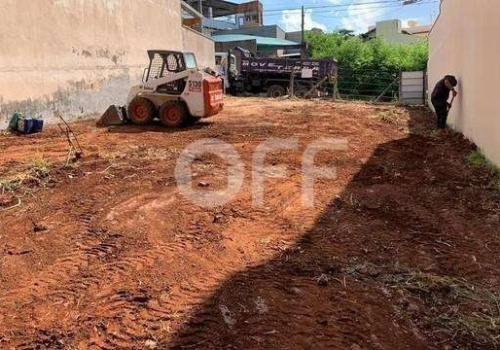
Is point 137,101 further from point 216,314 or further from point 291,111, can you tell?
point 216,314

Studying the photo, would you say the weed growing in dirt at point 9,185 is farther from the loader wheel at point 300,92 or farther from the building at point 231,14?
the building at point 231,14

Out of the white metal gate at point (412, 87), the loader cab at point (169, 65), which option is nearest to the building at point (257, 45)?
the white metal gate at point (412, 87)

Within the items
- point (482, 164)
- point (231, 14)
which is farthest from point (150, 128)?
point (231, 14)

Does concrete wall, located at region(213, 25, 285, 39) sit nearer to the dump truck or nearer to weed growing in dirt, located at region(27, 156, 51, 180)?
the dump truck

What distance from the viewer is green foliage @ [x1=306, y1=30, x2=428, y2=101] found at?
26.7m

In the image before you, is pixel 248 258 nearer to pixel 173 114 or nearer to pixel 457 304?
pixel 457 304

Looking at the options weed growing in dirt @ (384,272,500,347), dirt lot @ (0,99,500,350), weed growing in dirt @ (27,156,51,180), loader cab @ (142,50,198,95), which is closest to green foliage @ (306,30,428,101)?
loader cab @ (142,50,198,95)

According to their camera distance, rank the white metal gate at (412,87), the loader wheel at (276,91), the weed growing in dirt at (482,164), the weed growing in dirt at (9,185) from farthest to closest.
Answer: the loader wheel at (276,91), the white metal gate at (412,87), the weed growing in dirt at (482,164), the weed growing in dirt at (9,185)

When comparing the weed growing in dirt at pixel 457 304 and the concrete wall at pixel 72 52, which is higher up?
the concrete wall at pixel 72 52

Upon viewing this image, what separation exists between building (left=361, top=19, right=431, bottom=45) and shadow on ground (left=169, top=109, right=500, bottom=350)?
134 feet

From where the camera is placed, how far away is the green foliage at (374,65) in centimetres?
2666

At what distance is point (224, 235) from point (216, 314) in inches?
63.8

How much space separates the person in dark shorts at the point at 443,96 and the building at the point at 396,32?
1337 inches

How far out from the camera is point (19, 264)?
4.44 metres
